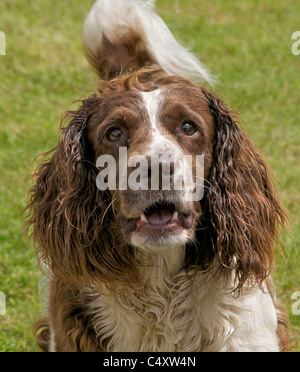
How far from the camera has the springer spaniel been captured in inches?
157

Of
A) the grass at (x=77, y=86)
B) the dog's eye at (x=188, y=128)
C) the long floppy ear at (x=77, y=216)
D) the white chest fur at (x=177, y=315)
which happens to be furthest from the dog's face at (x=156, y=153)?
the grass at (x=77, y=86)

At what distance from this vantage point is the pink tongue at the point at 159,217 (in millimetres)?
3773

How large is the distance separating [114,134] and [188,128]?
1.39 feet

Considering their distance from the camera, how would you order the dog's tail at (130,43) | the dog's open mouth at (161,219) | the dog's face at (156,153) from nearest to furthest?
1. the dog's face at (156,153)
2. the dog's open mouth at (161,219)
3. the dog's tail at (130,43)

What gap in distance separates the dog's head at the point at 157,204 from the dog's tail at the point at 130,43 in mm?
1236

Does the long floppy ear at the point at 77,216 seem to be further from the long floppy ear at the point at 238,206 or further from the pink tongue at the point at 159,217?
the long floppy ear at the point at 238,206

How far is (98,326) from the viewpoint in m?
4.23

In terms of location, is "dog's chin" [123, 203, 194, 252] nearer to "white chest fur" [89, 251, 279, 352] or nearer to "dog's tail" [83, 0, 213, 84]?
"white chest fur" [89, 251, 279, 352]

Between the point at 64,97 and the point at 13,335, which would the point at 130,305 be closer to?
the point at 13,335

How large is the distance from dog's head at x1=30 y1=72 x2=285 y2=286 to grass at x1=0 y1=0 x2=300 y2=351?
5.03 ft

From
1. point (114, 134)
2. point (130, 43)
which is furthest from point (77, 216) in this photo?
point (130, 43)

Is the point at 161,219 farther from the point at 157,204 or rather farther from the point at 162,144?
the point at 162,144

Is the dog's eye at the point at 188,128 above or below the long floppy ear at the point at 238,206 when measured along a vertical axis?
above

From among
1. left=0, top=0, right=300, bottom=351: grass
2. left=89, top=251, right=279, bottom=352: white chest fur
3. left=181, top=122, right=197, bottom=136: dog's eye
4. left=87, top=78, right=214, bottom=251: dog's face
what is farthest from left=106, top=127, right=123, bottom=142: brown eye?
left=0, top=0, right=300, bottom=351: grass
